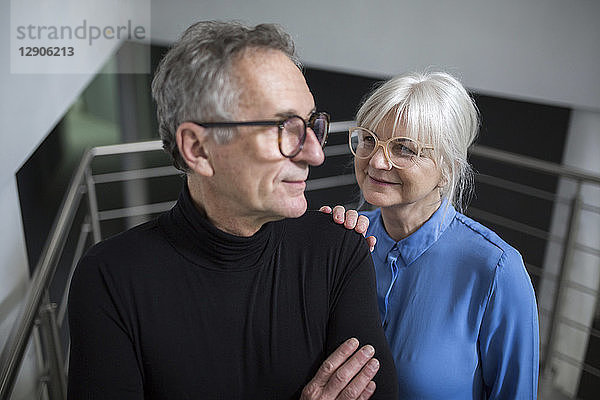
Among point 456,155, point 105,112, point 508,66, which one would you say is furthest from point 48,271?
point 508,66

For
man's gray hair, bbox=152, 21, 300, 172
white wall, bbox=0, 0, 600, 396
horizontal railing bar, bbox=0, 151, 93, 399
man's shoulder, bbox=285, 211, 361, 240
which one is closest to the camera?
man's gray hair, bbox=152, 21, 300, 172

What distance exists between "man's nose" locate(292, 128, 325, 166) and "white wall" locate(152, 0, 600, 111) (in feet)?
3.63

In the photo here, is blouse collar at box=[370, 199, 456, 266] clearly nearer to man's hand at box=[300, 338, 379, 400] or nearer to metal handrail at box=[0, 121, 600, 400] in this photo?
man's hand at box=[300, 338, 379, 400]

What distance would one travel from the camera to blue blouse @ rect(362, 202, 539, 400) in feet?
3.68

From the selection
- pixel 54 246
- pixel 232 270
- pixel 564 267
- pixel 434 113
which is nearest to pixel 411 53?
pixel 564 267

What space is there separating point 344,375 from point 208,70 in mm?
562

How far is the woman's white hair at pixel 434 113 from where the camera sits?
1130 millimetres

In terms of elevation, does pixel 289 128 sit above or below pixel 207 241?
above

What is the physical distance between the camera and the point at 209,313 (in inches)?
38.7

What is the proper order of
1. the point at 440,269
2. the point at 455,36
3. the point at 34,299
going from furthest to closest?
the point at 455,36 → the point at 34,299 → the point at 440,269

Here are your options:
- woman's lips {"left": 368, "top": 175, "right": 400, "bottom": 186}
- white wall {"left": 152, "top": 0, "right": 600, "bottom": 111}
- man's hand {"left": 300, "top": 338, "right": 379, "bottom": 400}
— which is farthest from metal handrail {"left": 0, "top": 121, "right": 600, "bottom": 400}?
woman's lips {"left": 368, "top": 175, "right": 400, "bottom": 186}

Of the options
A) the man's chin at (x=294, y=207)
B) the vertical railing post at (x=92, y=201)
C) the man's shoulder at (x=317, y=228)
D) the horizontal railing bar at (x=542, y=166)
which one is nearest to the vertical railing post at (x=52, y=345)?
the vertical railing post at (x=92, y=201)

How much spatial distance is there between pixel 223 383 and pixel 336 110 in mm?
2464

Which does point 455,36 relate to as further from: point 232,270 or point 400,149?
point 232,270
